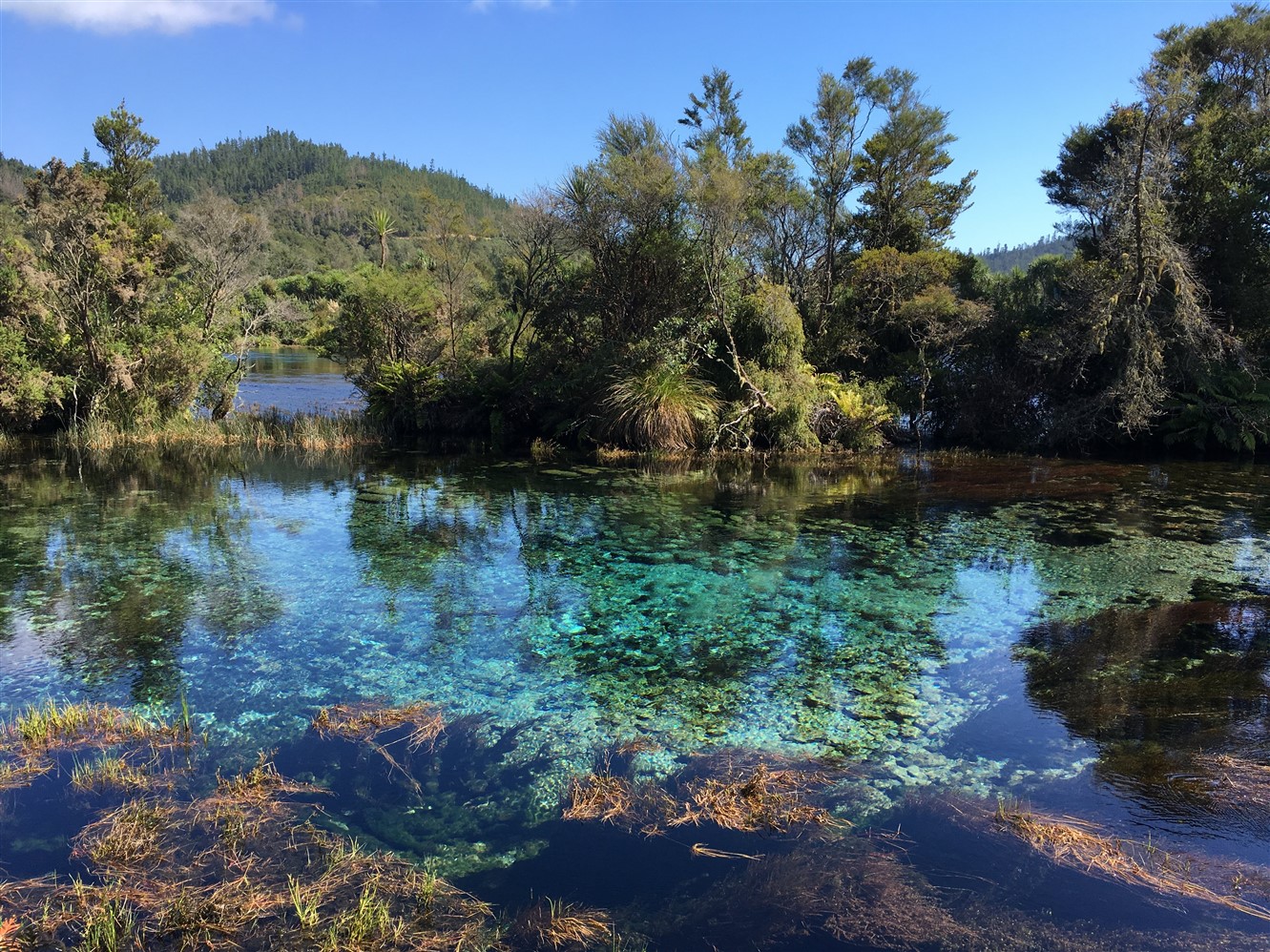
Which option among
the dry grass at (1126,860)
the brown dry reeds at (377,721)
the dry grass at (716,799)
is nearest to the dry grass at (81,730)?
the brown dry reeds at (377,721)

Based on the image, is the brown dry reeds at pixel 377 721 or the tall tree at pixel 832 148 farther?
the tall tree at pixel 832 148

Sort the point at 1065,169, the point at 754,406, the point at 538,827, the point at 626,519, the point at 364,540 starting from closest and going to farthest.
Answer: the point at 538,827 < the point at 364,540 < the point at 626,519 < the point at 754,406 < the point at 1065,169

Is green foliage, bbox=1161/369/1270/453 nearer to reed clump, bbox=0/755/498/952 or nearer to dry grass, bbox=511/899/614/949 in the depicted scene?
dry grass, bbox=511/899/614/949

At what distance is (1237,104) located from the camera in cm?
2038

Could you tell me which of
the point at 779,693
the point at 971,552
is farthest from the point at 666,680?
the point at 971,552

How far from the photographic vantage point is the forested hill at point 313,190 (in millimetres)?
113250

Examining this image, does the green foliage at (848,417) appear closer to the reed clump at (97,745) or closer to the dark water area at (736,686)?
the dark water area at (736,686)

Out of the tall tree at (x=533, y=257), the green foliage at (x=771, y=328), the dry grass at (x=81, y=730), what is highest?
the tall tree at (x=533, y=257)

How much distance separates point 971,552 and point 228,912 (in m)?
10.2

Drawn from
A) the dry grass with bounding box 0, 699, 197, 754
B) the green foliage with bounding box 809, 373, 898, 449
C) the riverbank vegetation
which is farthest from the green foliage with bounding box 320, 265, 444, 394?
the dry grass with bounding box 0, 699, 197, 754

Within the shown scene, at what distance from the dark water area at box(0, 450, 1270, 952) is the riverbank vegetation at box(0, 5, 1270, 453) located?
6198mm

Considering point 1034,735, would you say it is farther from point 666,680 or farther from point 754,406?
point 754,406

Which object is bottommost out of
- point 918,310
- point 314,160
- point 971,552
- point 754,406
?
point 971,552

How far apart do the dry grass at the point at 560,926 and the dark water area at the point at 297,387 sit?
22.4 metres
